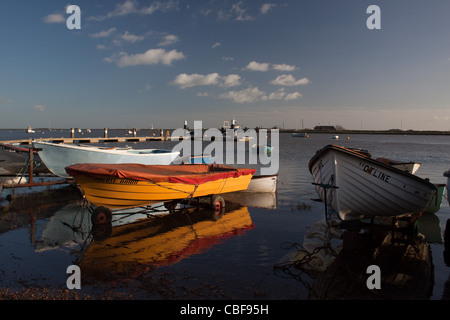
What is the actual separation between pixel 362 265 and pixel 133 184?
7.53 meters

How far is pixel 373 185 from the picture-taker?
29.5ft

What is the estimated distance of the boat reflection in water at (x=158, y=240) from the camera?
7.57m

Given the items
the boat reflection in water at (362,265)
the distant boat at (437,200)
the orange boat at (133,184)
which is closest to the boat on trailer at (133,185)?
the orange boat at (133,184)

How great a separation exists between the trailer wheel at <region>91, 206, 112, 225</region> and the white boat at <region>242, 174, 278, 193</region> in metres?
8.34

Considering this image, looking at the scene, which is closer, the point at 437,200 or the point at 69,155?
the point at 437,200

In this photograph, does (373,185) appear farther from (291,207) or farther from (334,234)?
(291,207)

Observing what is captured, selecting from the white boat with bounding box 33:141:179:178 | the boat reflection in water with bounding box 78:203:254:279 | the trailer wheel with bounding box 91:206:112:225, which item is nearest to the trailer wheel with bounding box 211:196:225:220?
the boat reflection in water with bounding box 78:203:254:279

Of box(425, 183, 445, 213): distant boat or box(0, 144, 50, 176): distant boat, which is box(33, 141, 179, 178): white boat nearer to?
box(0, 144, 50, 176): distant boat

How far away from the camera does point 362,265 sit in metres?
7.66

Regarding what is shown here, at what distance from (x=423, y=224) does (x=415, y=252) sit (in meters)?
4.14

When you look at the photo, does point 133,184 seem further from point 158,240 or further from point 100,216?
point 158,240

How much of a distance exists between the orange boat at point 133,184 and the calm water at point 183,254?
979 millimetres

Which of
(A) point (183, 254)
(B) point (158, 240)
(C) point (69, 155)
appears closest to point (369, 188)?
(A) point (183, 254)
